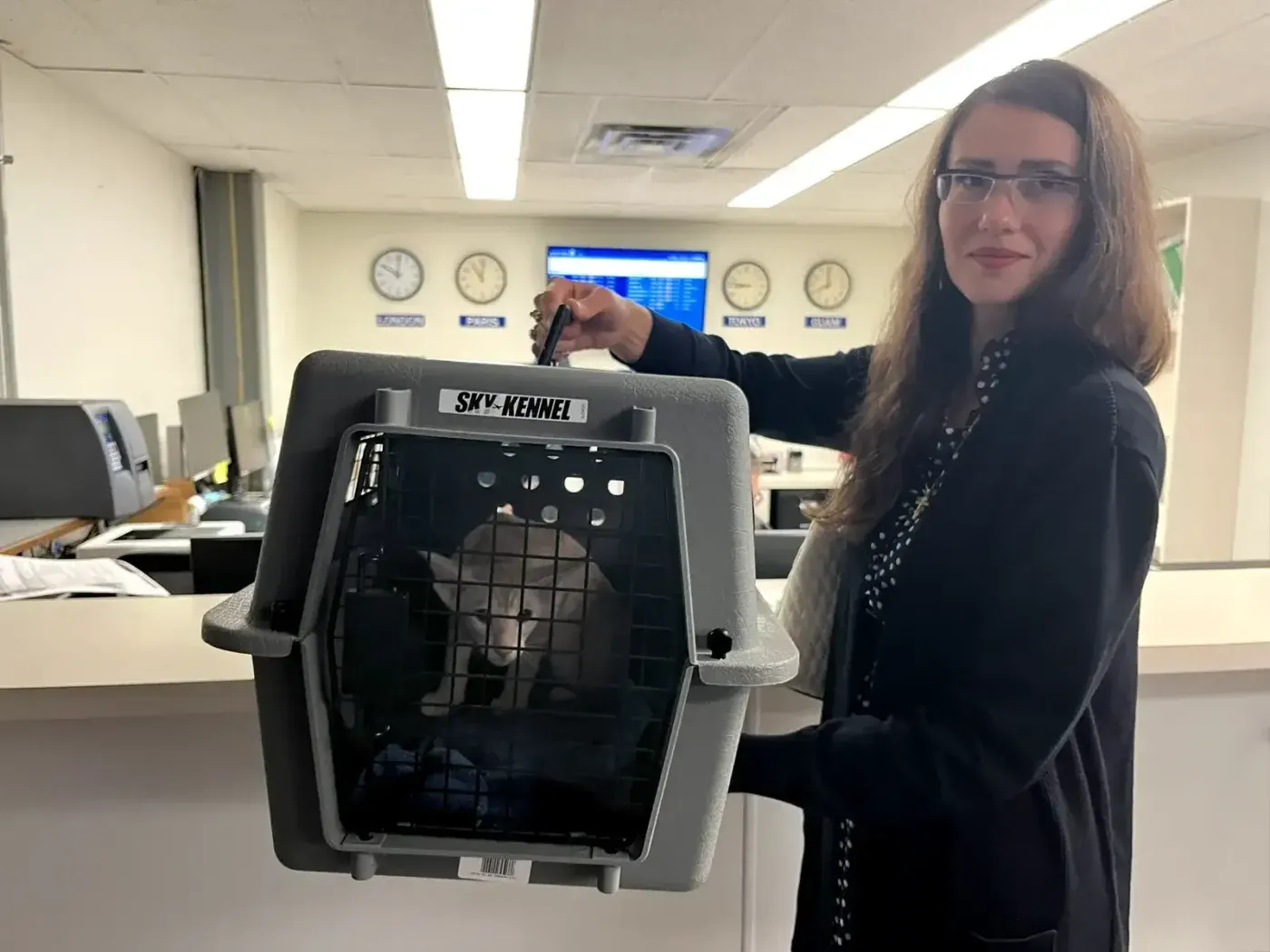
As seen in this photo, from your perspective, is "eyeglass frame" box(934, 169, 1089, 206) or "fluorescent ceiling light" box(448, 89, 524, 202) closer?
"eyeglass frame" box(934, 169, 1089, 206)

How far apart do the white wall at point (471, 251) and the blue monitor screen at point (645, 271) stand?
2.8 inches

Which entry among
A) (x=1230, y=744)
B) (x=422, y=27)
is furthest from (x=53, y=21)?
(x=1230, y=744)

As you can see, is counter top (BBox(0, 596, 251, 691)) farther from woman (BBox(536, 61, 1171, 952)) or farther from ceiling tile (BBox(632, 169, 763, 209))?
ceiling tile (BBox(632, 169, 763, 209))

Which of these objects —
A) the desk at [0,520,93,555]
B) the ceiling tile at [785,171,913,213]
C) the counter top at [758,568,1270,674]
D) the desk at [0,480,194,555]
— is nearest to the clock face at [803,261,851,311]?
the ceiling tile at [785,171,913,213]

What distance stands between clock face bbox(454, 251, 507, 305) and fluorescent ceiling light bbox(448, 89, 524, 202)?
949 millimetres

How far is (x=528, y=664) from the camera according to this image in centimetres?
58

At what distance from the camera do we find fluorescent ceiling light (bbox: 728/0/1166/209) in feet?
8.21

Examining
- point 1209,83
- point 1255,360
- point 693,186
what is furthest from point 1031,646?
point 693,186

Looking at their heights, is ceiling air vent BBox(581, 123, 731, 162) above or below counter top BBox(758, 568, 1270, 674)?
above

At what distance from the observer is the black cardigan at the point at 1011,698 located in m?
0.70

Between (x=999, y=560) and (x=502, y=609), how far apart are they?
404 mm

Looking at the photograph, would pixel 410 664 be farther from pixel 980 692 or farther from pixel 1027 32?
pixel 1027 32

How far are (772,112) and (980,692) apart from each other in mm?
3179

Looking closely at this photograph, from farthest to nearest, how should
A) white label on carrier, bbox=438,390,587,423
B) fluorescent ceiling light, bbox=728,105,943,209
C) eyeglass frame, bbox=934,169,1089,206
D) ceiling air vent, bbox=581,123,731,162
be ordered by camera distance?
ceiling air vent, bbox=581,123,731,162 < fluorescent ceiling light, bbox=728,105,943,209 < eyeglass frame, bbox=934,169,1089,206 < white label on carrier, bbox=438,390,587,423
